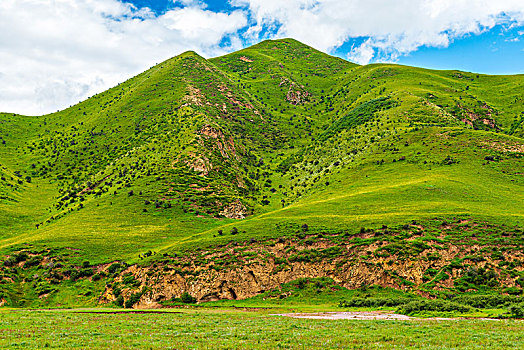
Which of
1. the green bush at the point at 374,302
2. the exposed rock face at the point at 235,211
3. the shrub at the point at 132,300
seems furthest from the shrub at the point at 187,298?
the exposed rock face at the point at 235,211

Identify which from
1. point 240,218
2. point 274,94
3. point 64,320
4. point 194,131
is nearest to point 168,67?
point 274,94

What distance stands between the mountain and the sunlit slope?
0.67 m

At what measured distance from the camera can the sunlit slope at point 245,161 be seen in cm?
6706

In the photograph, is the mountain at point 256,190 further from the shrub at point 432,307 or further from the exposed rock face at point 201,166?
the shrub at point 432,307

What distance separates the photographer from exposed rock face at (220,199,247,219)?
84.4 meters

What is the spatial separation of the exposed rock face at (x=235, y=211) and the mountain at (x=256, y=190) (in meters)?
0.87

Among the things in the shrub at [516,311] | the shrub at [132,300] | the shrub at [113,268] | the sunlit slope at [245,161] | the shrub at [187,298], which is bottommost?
the shrub at [187,298]

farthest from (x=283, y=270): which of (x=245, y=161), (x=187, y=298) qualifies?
(x=245, y=161)

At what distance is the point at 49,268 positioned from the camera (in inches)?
2127

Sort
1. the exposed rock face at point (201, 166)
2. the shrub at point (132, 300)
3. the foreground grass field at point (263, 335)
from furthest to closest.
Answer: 1. the exposed rock face at point (201, 166)
2. the shrub at point (132, 300)
3. the foreground grass field at point (263, 335)

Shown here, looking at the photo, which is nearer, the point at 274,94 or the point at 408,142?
the point at 408,142

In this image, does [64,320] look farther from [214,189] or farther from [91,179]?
[91,179]

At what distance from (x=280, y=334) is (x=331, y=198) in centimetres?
6054


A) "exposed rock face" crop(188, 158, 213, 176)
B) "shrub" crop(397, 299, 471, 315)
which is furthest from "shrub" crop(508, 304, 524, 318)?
"exposed rock face" crop(188, 158, 213, 176)
